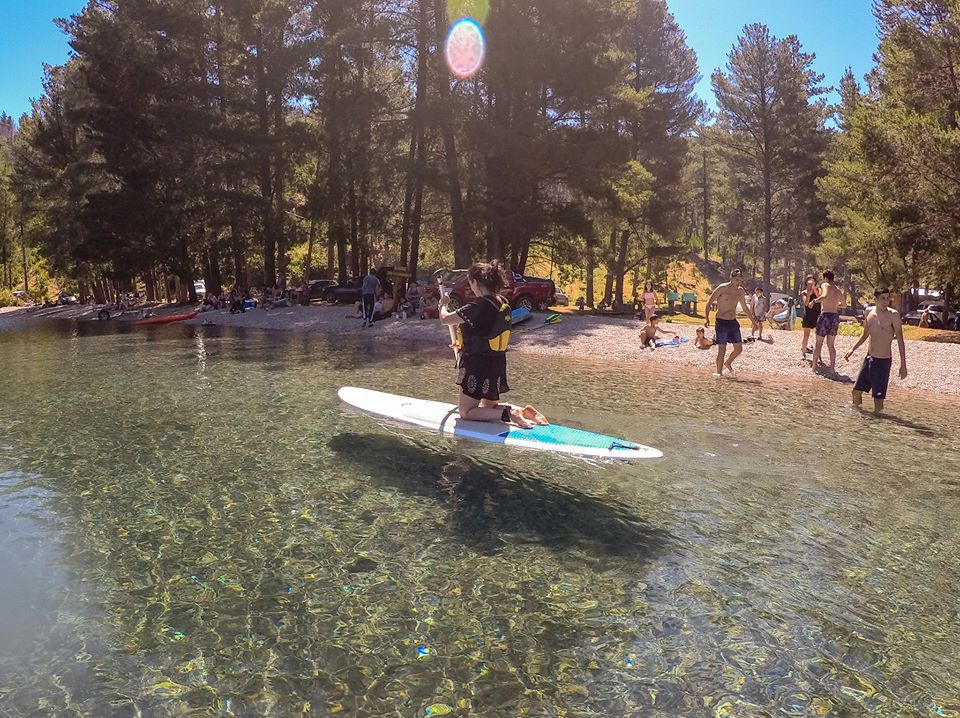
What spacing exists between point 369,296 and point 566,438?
786 inches

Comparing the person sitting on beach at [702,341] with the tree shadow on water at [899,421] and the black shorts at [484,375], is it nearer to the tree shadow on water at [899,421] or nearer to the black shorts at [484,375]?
the tree shadow on water at [899,421]

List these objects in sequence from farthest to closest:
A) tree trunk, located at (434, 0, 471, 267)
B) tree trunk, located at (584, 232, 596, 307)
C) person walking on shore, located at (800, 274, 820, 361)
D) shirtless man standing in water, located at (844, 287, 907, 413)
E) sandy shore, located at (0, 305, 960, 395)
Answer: tree trunk, located at (584, 232, 596, 307)
tree trunk, located at (434, 0, 471, 267)
person walking on shore, located at (800, 274, 820, 361)
sandy shore, located at (0, 305, 960, 395)
shirtless man standing in water, located at (844, 287, 907, 413)

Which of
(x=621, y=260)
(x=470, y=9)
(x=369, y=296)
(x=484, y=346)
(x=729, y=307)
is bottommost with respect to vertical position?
(x=484, y=346)

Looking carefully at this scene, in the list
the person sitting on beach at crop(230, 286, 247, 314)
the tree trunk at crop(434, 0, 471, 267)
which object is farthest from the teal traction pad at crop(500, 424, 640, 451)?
the person sitting on beach at crop(230, 286, 247, 314)

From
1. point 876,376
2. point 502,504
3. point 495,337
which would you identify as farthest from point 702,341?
point 502,504

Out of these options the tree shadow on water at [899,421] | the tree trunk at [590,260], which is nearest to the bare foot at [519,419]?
the tree shadow on water at [899,421]

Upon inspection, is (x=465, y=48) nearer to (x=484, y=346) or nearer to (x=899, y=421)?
(x=899, y=421)

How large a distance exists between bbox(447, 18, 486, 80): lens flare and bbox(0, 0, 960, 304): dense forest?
1.47 ft

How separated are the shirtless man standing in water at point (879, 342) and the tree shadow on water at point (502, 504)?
7.06m

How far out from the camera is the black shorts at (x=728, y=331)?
15.3 metres

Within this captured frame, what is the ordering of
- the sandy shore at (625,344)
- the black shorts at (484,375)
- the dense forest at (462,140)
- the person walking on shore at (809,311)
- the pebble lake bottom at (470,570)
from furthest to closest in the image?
the dense forest at (462,140) → the person walking on shore at (809,311) → the sandy shore at (625,344) → the black shorts at (484,375) → the pebble lake bottom at (470,570)

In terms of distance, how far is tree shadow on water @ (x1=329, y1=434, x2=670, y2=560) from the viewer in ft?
20.7

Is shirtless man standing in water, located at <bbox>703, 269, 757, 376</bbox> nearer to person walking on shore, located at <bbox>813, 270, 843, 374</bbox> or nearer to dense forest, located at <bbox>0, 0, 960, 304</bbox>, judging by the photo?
person walking on shore, located at <bbox>813, 270, 843, 374</bbox>

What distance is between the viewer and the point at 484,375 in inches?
345
